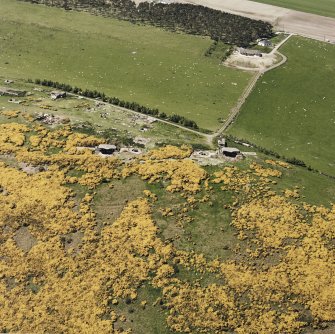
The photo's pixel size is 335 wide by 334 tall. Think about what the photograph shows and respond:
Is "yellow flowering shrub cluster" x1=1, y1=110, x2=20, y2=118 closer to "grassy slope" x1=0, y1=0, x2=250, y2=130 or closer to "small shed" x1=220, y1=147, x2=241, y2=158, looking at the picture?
"grassy slope" x1=0, y1=0, x2=250, y2=130

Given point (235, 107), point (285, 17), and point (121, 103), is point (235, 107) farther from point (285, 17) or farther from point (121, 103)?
point (285, 17)

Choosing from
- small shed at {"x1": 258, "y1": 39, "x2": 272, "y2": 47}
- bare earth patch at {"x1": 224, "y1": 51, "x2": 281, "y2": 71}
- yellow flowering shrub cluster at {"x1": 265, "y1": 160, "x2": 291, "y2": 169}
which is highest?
yellow flowering shrub cluster at {"x1": 265, "y1": 160, "x2": 291, "y2": 169}

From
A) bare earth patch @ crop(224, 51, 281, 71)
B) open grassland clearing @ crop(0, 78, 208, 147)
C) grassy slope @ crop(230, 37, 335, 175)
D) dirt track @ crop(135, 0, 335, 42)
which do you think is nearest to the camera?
open grassland clearing @ crop(0, 78, 208, 147)

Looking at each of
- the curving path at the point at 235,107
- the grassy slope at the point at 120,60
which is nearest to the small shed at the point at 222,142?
the curving path at the point at 235,107

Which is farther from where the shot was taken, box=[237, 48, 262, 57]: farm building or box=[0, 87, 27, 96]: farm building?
box=[237, 48, 262, 57]: farm building

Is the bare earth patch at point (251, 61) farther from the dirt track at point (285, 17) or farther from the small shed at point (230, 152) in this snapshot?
the small shed at point (230, 152)

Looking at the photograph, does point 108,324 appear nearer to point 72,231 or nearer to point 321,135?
point 72,231

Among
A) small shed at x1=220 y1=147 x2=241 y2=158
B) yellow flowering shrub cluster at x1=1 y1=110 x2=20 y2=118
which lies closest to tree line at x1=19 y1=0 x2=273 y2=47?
small shed at x1=220 y1=147 x2=241 y2=158

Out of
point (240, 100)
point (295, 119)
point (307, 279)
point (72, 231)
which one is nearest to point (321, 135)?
point (295, 119)
